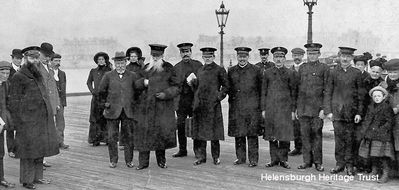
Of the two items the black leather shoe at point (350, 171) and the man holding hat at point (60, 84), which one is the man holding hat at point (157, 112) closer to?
the man holding hat at point (60, 84)

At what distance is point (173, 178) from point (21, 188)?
208 cm

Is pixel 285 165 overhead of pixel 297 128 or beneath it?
beneath

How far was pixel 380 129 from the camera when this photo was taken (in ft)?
21.6

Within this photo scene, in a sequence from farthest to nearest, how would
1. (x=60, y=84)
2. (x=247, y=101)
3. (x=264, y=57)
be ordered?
(x=60, y=84) → (x=264, y=57) → (x=247, y=101)

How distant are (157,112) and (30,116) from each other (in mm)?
2001

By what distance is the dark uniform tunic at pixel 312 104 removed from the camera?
23.8 ft

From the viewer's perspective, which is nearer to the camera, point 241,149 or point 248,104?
point 248,104

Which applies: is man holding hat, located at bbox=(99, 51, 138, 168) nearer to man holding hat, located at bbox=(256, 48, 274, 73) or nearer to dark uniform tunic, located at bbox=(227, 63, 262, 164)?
dark uniform tunic, located at bbox=(227, 63, 262, 164)

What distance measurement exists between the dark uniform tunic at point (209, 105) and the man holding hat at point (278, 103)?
2.36ft

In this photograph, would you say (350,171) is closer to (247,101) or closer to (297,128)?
(247,101)

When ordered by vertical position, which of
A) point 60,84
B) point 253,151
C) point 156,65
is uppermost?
point 156,65

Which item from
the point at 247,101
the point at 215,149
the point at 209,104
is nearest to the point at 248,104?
the point at 247,101

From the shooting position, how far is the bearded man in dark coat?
6.24 metres

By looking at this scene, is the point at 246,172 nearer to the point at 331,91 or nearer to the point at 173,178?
the point at 173,178
